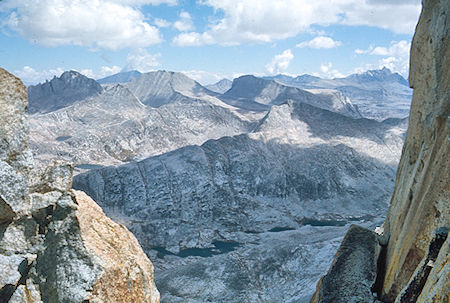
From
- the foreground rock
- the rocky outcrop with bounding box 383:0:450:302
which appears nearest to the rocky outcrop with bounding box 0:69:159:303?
the rocky outcrop with bounding box 383:0:450:302

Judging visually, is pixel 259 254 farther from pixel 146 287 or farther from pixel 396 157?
pixel 396 157

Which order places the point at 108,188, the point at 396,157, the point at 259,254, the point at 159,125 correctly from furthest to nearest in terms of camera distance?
the point at 159,125 < the point at 396,157 < the point at 108,188 < the point at 259,254

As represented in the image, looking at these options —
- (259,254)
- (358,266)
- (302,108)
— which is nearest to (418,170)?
(358,266)

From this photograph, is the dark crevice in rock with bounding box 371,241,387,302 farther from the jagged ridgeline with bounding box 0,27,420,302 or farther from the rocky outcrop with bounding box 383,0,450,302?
the jagged ridgeline with bounding box 0,27,420,302

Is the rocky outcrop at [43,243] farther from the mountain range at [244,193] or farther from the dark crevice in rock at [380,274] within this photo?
the mountain range at [244,193]

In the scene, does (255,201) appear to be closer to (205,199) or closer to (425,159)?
(205,199)

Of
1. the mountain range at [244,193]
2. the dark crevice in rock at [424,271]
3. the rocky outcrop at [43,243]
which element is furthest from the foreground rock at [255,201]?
the dark crevice in rock at [424,271]
